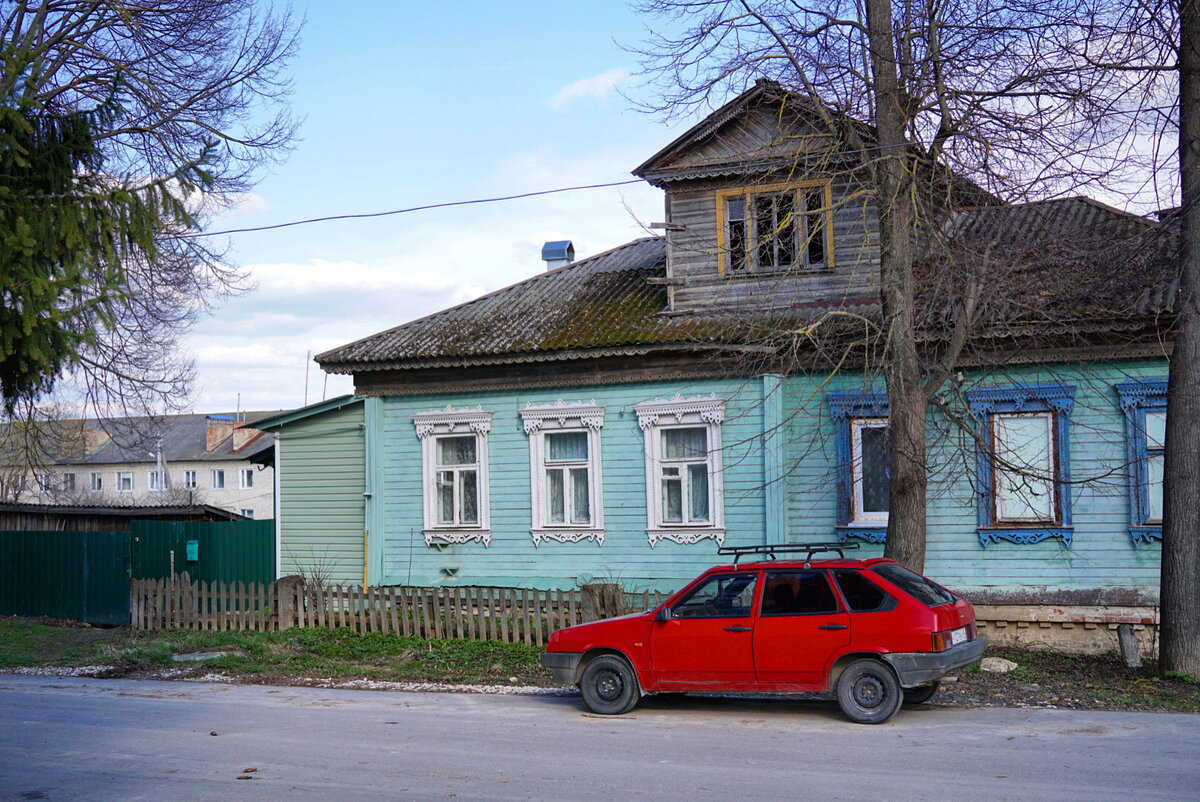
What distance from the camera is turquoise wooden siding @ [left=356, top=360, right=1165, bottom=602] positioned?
1460cm

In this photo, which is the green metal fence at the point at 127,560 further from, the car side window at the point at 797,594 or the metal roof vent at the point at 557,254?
the car side window at the point at 797,594

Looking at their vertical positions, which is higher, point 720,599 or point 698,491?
point 698,491

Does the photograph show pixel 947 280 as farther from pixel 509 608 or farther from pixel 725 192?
pixel 509 608

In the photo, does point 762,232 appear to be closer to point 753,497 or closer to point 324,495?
point 753,497

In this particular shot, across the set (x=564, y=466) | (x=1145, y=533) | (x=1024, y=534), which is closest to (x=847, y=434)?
(x=1024, y=534)

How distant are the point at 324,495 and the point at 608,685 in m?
9.81

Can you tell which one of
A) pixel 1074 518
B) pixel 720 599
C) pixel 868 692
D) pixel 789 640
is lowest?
pixel 868 692

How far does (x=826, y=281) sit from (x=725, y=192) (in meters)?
2.22

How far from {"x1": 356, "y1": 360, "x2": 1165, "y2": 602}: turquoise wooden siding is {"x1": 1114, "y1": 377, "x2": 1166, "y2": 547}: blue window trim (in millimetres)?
111

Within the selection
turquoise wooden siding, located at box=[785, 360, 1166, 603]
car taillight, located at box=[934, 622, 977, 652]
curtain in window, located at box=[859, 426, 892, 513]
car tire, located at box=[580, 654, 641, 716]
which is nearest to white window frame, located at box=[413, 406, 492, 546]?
turquoise wooden siding, located at box=[785, 360, 1166, 603]

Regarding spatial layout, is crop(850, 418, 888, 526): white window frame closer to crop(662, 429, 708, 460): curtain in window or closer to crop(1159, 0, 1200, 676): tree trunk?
crop(662, 429, 708, 460): curtain in window

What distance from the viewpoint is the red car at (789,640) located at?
9.91 metres

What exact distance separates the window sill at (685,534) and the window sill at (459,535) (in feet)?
9.56

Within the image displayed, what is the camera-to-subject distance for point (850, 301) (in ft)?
54.4
